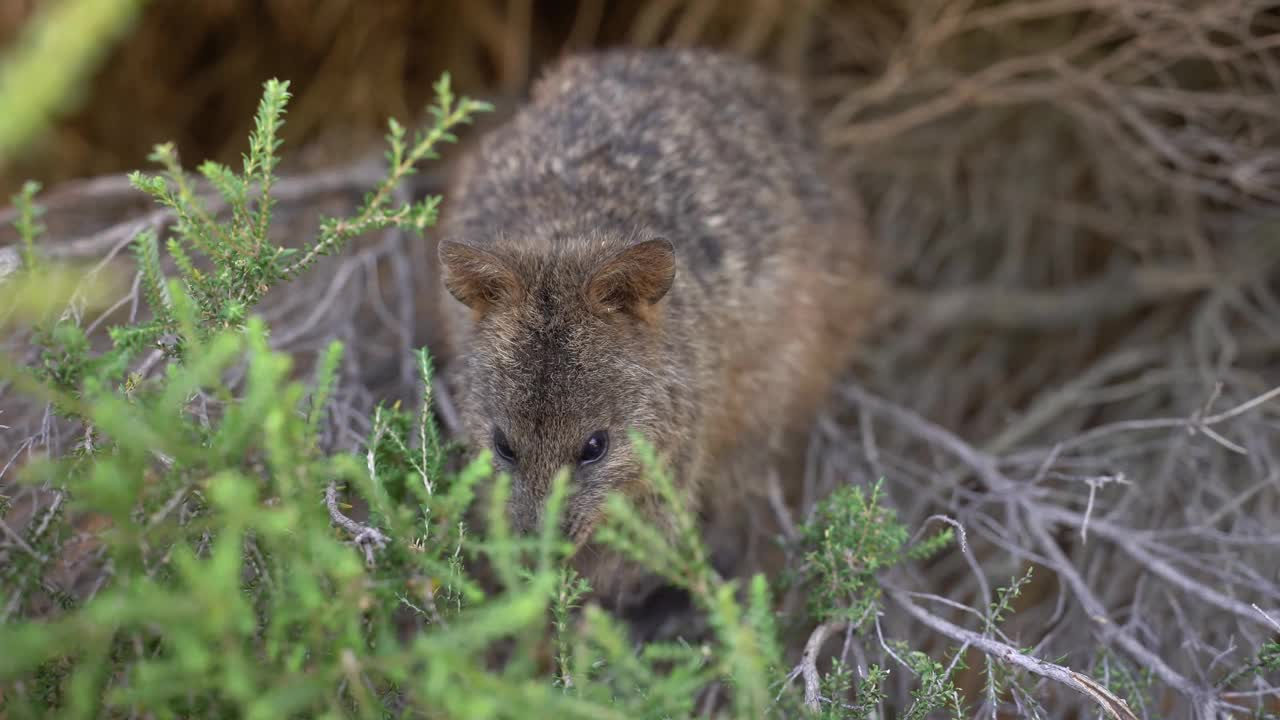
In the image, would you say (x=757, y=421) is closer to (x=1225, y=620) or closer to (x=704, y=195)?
(x=704, y=195)

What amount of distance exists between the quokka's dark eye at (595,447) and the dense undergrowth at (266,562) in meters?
0.31

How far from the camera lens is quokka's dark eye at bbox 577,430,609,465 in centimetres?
289

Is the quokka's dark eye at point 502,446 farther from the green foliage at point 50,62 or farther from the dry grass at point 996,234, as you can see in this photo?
the green foliage at point 50,62

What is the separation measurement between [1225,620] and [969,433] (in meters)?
1.99

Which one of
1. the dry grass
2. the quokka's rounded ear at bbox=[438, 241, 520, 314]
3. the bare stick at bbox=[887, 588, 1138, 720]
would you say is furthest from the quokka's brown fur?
the bare stick at bbox=[887, 588, 1138, 720]

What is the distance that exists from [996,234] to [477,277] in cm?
424

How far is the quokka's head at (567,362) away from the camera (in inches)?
112

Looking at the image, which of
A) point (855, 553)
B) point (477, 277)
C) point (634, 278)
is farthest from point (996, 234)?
point (477, 277)

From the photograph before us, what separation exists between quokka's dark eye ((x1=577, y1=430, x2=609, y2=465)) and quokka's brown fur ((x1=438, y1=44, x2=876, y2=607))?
1 centimetres

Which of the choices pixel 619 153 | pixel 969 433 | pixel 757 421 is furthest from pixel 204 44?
pixel 969 433

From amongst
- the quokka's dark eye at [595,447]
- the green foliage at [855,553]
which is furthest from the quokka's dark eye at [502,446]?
the green foliage at [855,553]

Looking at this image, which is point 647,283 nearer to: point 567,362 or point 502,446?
point 567,362

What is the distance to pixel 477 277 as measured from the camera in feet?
9.65

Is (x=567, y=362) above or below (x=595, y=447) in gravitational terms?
above
